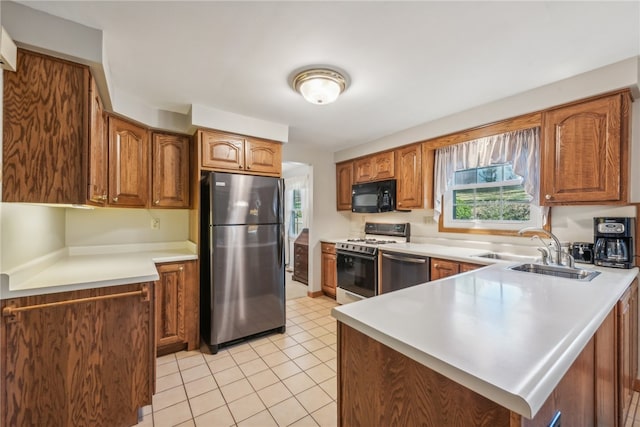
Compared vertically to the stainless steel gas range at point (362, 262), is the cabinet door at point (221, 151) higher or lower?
higher

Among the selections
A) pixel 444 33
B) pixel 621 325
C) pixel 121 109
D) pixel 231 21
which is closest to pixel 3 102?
pixel 121 109

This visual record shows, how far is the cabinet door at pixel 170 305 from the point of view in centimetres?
243

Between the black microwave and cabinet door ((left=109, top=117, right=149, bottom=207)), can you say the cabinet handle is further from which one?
the black microwave

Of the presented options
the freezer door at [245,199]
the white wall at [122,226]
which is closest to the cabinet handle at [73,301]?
the freezer door at [245,199]

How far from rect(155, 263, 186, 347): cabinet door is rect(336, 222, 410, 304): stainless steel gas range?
6.44 feet

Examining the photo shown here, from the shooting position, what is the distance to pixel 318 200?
4.21 m

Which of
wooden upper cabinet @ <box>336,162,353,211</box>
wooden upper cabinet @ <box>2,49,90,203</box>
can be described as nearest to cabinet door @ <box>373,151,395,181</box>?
wooden upper cabinet @ <box>336,162,353,211</box>

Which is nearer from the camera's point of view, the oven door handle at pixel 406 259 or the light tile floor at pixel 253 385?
the light tile floor at pixel 253 385

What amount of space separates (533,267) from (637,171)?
1.02 metres

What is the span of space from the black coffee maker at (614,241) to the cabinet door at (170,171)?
3.52 metres

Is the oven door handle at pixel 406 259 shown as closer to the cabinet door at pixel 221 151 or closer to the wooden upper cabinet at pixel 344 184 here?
the wooden upper cabinet at pixel 344 184

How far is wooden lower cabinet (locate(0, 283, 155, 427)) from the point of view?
1372 millimetres

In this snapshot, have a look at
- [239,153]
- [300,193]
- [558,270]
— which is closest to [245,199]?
[239,153]

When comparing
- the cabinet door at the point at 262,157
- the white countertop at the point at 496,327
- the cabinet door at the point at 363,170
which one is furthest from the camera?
the cabinet door at the point at 363,170
